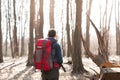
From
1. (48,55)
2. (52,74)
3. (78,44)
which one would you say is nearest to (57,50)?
(48,55)

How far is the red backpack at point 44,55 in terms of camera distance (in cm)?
730

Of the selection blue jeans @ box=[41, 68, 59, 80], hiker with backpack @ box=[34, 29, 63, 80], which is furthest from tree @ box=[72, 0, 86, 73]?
Result: hiker with backpack @ box=[34, 29, 63, 80]

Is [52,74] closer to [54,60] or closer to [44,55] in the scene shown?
[54,60]

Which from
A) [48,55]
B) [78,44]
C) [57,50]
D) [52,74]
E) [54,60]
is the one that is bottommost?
[52,74]

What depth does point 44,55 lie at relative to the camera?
290 inches

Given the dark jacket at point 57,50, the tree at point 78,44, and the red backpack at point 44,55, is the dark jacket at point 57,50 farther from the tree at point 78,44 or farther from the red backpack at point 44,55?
the tree at point 78,44

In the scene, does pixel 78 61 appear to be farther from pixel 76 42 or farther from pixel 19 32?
pixel 19 32

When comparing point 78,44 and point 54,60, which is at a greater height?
point 54,60

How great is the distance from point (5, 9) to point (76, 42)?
32455mm

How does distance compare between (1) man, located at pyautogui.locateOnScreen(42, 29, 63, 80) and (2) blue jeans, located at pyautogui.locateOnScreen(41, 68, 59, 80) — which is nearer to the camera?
(1) man, located at pyautogui.locateOnScreen(42, 29, 63, 80)

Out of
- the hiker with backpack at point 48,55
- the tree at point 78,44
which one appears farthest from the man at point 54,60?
the tree at point 78,44

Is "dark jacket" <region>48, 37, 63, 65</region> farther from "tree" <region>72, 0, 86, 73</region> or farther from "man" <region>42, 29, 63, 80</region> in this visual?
"tree" <region>72, 0, 86, 73</region>

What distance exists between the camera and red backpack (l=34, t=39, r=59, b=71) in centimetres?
730

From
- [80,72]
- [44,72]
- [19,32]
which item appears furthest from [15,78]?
[19,32]
